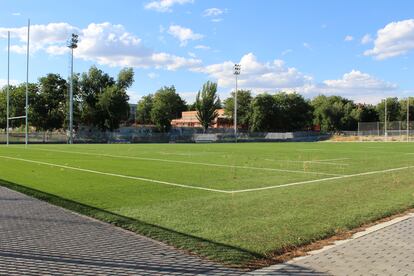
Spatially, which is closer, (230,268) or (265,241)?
(230,268)

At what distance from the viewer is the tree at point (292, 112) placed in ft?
403

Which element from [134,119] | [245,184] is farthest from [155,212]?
[134,119]

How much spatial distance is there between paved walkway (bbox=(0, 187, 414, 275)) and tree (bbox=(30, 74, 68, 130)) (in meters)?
81.8

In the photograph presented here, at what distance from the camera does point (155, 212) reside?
1002 centimetres

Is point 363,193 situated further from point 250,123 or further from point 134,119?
point 134,119

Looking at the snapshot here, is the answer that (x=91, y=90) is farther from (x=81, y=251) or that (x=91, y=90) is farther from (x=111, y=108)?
(x=81, y=251)

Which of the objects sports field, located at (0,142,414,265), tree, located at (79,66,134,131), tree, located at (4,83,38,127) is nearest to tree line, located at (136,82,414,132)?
tree, located at (79,66,134,131)

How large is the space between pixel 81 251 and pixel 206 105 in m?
108

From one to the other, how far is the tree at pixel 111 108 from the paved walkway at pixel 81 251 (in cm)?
8237

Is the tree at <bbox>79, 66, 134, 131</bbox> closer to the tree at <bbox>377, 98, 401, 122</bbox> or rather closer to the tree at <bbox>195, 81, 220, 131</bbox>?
the tree at <bbox>195, 81, 220, 131</bbox>

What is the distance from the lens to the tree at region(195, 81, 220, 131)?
375 feet

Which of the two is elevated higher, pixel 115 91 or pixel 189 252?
pixel 115 91

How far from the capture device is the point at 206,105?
114 metres

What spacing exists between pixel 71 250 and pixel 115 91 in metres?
86.3
